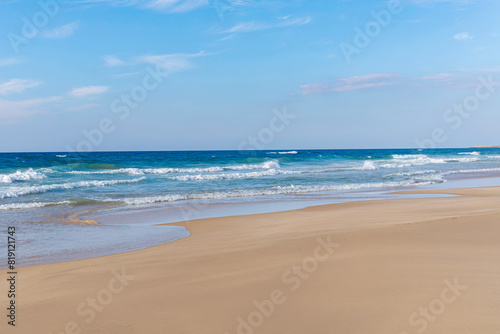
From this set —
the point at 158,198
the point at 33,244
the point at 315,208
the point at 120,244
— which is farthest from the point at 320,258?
the point at 158,198

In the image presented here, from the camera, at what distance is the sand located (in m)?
3.39

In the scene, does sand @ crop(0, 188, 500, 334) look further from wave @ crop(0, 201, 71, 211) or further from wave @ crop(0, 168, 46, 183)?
wave @ crop(0, 168, 46, 183)

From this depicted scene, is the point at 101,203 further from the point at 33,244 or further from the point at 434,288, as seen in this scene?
the point at 434,288

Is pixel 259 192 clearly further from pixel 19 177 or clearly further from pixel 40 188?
pixel 19 177

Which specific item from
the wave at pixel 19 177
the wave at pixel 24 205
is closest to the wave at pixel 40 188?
the wave at pixel 24 205

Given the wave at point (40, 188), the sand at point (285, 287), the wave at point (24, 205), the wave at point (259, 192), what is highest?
the wave at point (40, 188)

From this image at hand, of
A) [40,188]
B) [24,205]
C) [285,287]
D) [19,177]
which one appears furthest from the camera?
[19,177]

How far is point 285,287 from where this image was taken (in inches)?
165

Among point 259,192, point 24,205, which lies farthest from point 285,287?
point 259,192

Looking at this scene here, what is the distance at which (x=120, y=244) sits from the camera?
715 centimetres

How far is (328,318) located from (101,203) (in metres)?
12.0

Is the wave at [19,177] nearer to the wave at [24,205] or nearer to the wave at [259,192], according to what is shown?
the wave at [24,205]

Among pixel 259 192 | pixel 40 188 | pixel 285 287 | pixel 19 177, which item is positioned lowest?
pixel 285 287

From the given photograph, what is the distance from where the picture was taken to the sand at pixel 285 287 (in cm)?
339
